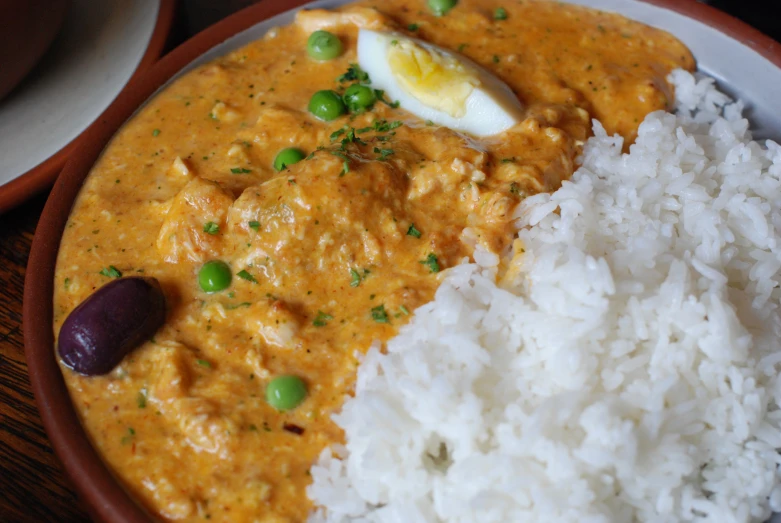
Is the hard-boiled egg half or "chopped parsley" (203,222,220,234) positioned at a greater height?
the hard-boiled egg half

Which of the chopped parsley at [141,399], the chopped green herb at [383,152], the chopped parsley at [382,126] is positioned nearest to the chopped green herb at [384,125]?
the chopped parsley at [382,126]

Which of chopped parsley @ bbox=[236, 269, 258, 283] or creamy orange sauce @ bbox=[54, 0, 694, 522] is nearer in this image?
creamy orange sauce @ bbox=[54, 0, 694, 522]

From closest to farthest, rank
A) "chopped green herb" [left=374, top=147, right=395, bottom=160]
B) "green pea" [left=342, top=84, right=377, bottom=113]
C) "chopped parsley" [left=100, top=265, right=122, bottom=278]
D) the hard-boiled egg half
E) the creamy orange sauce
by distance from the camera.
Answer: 1. the creamy orange sauce
2. "chopped parsley" [left=100, top=265, right=122, bottom=278]
3. "chopped green herb" [left=374, top=147, right=395, bottom=160]
4. the hard-boiled egg half
5. "green pea" [left=342, top=84, right=377, bottom=113]

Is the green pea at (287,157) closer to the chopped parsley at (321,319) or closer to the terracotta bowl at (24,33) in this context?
the chopped parsley at (321,319)

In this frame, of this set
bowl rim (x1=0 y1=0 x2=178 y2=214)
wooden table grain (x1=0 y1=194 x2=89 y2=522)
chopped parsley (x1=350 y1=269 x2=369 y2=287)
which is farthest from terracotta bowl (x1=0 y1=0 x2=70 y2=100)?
chopped parsley (x1=350 y1=269 x2=369 y2=287)

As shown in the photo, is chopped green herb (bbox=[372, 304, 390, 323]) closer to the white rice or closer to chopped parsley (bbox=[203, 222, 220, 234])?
the white rice

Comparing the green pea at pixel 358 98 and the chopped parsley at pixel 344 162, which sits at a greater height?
the chopped parsley at pixel 344 162

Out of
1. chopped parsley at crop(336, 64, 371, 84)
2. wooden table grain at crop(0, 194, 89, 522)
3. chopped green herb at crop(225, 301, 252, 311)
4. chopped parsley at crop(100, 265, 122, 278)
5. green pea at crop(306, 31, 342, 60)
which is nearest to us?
wooden table grain at crop(0, 194, 89, 522)

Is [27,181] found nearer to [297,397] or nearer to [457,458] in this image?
[297,397]
